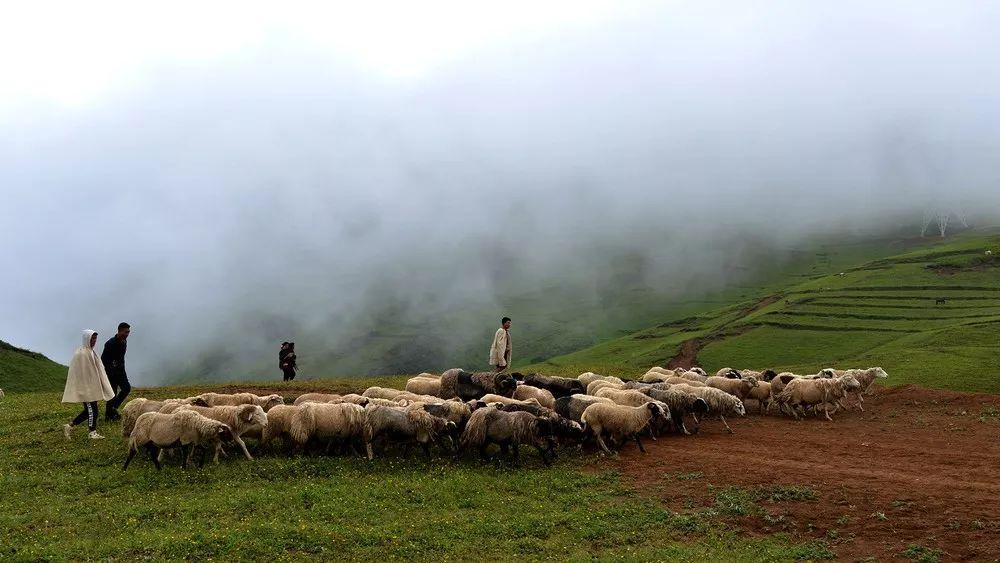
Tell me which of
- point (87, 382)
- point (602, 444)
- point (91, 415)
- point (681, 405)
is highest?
point (87, 382)

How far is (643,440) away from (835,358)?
54.4m

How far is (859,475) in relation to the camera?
1370cm

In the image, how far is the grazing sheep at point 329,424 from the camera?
15234mm

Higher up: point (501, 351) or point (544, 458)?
point (501, 351)

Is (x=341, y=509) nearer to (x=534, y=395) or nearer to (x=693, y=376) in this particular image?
(x=534, y=395)

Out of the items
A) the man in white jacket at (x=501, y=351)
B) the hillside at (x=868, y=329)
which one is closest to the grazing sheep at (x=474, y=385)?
the man in white jacket at (x=501, y=351)

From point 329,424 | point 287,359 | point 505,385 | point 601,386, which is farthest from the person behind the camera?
point 287,359

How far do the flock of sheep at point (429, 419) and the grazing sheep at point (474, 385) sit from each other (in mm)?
35

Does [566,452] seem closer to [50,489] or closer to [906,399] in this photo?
[50,489]

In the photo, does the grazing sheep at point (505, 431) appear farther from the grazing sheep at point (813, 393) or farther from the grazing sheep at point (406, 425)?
the grazing sheep at point (813, 393)

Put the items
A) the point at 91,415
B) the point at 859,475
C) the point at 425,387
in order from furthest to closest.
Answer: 1. the point at 425,387
2. the point at 91,415
3. the point at 859,475

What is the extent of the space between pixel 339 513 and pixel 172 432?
5185mm

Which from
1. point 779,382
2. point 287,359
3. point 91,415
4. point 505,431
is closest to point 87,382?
point 91,415

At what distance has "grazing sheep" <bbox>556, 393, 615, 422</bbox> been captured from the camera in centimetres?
1844
